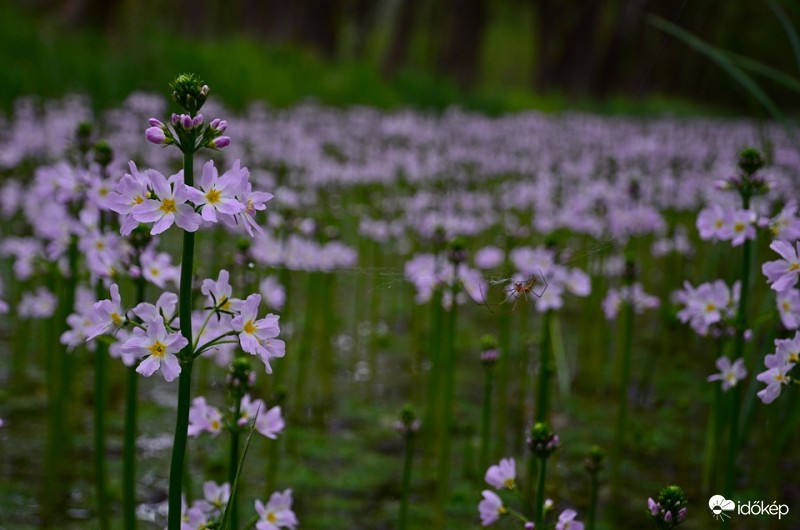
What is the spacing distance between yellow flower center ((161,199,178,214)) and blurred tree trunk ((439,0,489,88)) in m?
22.2

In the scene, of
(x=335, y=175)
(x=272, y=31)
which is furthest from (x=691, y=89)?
(x=335, y=175)

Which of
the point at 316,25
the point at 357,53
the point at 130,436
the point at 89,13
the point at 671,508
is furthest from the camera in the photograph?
the point at 357,53

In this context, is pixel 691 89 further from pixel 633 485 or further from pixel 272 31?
pixel 633 485

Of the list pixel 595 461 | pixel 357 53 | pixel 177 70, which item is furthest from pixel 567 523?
pixel 357 53

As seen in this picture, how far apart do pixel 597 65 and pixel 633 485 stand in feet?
89.7

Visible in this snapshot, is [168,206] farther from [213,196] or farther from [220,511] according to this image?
[220,511]

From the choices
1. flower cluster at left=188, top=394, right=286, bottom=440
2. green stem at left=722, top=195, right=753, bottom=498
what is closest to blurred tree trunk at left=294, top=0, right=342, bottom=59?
green stem at left=722, top=195, right=753, bottom=498

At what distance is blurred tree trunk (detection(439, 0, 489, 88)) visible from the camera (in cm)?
2330

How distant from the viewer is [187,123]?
138 centimetres

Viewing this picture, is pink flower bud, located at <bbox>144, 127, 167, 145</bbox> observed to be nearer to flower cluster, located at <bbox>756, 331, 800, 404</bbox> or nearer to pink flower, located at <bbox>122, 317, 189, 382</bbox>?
pink flower, located at <bbox>122, 317, 189, 382</bbox>

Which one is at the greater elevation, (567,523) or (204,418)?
(204,418)

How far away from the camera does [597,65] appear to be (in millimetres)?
28984

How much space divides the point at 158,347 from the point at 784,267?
1.33m

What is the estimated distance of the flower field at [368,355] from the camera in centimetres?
175
